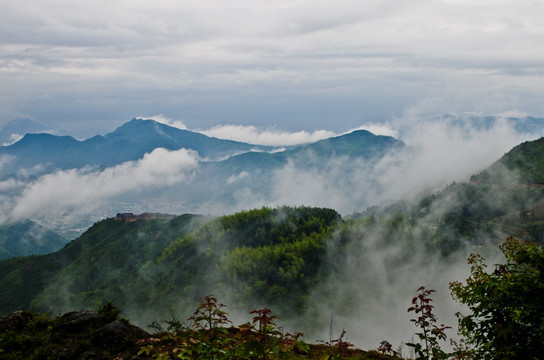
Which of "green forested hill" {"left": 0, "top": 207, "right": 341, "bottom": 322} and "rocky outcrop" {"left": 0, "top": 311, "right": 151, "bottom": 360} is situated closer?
"rocky outcrop" {"left": 0, "top": 311, "right": 151, "bottom": 360}

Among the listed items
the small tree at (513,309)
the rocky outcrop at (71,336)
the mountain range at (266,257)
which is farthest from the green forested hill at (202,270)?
the small tree at (513,309)

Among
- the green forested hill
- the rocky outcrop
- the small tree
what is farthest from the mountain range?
the small tree

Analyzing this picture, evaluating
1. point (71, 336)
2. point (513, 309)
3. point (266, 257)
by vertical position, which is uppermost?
point (266, 257)

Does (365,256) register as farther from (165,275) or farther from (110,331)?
(110,331)

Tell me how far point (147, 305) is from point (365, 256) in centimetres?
8104

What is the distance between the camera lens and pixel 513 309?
346 inches

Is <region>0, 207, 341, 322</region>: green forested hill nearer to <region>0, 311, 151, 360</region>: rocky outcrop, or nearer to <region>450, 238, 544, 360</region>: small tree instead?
<region>0, 311, 151, 360</region>: rocky outcrop

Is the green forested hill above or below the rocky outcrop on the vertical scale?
above

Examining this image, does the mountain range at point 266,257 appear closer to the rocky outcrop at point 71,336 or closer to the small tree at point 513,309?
the rocky outcrop at point 71,336

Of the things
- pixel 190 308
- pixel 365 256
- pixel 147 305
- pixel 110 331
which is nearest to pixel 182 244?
pixel 147 305

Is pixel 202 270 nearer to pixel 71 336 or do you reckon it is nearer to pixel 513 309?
pixel 71 336

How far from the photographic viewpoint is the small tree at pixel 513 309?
8.64m

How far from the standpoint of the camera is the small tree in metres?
8.64

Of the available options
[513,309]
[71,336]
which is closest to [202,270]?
[71,336]
